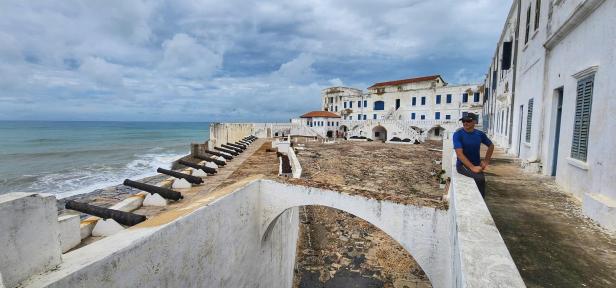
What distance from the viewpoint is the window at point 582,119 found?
4648 mm

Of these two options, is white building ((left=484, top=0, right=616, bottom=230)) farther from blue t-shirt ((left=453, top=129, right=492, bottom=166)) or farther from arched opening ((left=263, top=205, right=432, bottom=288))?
arched opening ((left=263, top=205, right=432, bottom=288))

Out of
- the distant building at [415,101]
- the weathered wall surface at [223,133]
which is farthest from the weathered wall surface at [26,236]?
the distant building at [415,101]

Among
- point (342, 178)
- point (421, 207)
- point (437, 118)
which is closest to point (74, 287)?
point (421, 207)

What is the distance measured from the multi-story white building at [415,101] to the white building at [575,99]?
3202 centimetres

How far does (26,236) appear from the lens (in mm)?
3098

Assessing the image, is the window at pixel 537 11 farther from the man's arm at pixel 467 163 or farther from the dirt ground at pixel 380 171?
the man's arm at pixel 467 163

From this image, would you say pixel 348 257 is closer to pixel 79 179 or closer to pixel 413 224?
pixel 413 224

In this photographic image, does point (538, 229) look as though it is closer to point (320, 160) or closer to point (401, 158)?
point (320, 160)

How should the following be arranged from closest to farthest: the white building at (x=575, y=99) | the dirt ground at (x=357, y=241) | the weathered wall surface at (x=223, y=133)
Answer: the white building at (x=575, y=99), the dirt ground at (x=357, y=241), the weathered wall surface at (x=223, y=133)

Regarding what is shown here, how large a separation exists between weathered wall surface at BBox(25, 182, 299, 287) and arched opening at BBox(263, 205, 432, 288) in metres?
1.93

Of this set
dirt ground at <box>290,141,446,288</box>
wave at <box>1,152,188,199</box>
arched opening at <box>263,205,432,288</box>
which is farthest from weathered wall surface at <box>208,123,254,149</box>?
arched opening at <box>263,205,432,288</box>

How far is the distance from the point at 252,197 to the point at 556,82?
7.54 meters

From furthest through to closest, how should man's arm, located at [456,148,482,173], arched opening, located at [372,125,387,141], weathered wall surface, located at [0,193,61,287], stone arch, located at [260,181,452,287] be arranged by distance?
arched opening, located at [372,125,387,141] → stone arch, located at [260,181,452,287] → man's arm, located at [456,148,482,173] → weathered wall surface, located at [0,193,61,287]

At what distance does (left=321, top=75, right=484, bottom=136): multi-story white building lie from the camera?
38.4 metres
